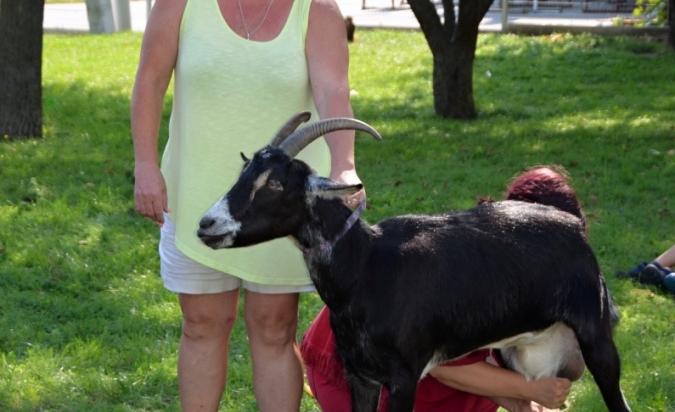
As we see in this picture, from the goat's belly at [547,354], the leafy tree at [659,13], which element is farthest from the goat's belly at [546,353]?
the leafy tree at [659,13]

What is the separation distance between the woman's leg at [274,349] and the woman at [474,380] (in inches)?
7.0

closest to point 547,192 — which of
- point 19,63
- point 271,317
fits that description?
point 271,317

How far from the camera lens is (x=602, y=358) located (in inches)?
143

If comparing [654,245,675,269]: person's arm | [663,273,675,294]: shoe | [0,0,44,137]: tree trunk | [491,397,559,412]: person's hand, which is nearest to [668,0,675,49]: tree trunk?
[0,0,44,137]: tree trunk

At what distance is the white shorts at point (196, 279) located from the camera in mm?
3625

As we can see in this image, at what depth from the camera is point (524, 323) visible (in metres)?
3.61

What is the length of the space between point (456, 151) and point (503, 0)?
7.88 m

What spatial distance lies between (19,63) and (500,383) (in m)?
6.93

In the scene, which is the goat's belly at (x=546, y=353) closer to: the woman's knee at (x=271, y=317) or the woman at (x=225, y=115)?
the woman's knee at (x=271, y=317)

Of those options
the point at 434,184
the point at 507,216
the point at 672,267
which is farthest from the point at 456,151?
the point at 507,216

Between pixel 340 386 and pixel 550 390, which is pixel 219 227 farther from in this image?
pixel 550 390

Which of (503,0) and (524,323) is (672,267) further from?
(503,0)

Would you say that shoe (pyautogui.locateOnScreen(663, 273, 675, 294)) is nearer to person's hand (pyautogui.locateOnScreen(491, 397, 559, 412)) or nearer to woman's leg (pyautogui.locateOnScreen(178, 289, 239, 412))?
person's hand (pyautogui.locateOnScreen(491, 397, 559, 412))

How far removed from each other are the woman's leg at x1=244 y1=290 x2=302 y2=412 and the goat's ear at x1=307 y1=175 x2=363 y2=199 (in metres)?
0.64
